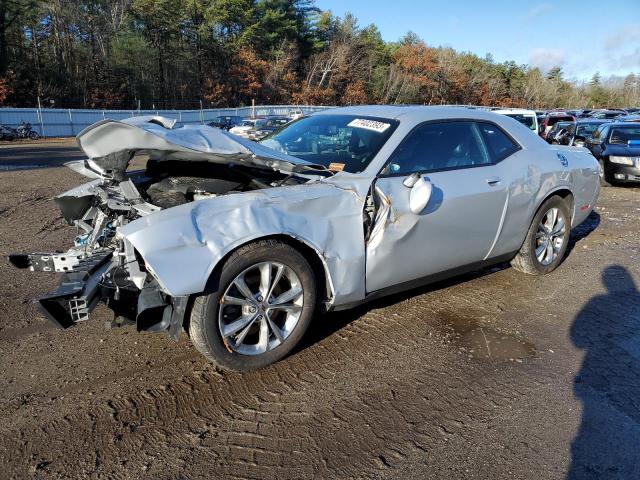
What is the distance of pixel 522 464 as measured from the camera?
2.41 meters

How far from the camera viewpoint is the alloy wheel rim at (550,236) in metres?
4.93

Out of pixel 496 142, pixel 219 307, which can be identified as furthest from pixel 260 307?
pixel 496 142

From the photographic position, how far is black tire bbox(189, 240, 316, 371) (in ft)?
9.35

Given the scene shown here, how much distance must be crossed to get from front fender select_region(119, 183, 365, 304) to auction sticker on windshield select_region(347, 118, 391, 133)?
0.81 meters

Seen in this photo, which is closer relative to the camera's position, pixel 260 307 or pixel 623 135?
pixel 260 307

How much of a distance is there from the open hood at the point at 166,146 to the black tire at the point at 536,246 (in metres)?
2.49

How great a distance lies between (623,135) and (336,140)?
11.3m

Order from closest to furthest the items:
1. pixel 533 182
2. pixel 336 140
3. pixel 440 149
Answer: pixel 440 149 → pixel 336 140 → pixel 533 182

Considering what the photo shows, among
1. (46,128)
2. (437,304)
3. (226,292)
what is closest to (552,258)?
(437,304)

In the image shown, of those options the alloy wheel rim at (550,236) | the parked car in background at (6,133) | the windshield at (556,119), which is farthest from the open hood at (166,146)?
the parked car in background at (6,133)

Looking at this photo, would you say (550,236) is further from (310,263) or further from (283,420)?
(283,420)

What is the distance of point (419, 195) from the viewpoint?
11.1 feet

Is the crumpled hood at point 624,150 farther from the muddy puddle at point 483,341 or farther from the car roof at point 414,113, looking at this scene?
the muddy puddle at point 483,341

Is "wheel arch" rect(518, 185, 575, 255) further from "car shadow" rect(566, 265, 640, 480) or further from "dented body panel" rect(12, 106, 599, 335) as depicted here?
"car shadow" rect(566, 265, 640, 480)
